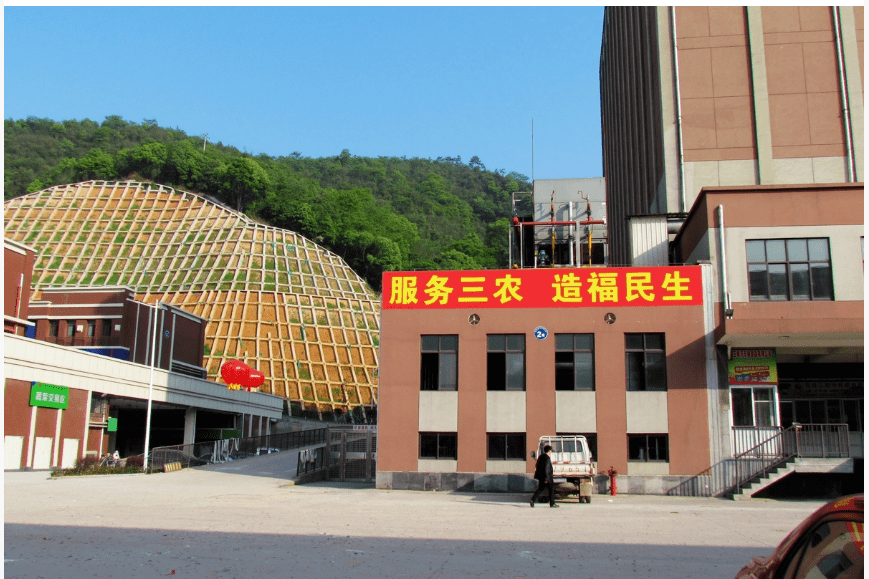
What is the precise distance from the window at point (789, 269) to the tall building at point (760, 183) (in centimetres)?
4

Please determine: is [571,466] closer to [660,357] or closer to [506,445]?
[506,445]

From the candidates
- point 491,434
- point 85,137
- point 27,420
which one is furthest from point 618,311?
point 85,137

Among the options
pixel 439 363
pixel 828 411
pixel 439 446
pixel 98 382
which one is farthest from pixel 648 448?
pixel 98 382

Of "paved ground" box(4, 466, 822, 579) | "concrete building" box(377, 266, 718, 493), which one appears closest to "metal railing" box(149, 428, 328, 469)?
"concrete building" box(377, 266, 718, 493)

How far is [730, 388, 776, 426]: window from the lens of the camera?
2503 cm

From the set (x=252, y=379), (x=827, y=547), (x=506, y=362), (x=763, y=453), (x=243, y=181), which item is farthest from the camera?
(x=243, y=181)

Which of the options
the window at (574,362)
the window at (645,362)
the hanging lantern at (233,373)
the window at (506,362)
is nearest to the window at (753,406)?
the window at (645,362)

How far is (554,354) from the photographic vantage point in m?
26.6

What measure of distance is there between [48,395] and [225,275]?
164 feet

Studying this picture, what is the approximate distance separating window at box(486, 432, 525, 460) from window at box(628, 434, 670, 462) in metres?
3.77

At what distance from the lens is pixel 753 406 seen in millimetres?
25188

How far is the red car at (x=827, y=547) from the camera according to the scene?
3.79 meters

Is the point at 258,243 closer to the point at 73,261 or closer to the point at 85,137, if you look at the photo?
the point at 73,261

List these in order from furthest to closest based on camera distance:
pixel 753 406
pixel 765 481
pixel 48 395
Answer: pixel 48 395, pixel 753 406, pixel 765 481
